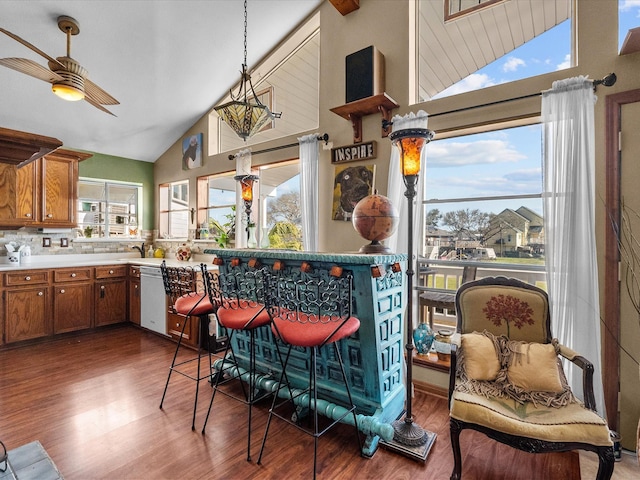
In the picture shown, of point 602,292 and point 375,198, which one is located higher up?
point 375,198

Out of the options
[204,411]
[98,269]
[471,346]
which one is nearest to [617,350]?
[471,346]

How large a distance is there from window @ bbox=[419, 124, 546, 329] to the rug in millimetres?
2825

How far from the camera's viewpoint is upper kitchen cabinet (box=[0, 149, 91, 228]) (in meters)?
3.91

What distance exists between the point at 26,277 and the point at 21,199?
40.0 inches

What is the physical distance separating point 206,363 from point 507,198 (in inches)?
127

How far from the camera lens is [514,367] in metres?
1.95

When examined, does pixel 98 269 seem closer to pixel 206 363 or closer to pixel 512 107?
pixel 206 363

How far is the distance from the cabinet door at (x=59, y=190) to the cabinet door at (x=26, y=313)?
96 centimetres

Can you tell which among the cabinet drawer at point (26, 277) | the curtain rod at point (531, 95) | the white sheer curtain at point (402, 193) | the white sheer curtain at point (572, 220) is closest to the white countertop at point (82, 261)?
the cabinet drawer at point (26, 277)

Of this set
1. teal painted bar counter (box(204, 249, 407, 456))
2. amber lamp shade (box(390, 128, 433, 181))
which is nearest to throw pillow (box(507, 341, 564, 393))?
teal painted bar counter (box(204, 249, 407, 456))

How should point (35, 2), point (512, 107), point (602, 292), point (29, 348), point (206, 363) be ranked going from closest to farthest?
point (602, 292)
point (512, 107)
point (35, 2)
point (206, 363)
point (29, 348)

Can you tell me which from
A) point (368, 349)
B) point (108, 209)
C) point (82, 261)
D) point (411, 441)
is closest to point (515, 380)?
point (411, 441)

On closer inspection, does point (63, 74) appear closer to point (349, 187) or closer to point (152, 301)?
point (349, 187)

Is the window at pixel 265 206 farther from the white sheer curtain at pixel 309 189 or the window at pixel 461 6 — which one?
the window at pixel 461 6
